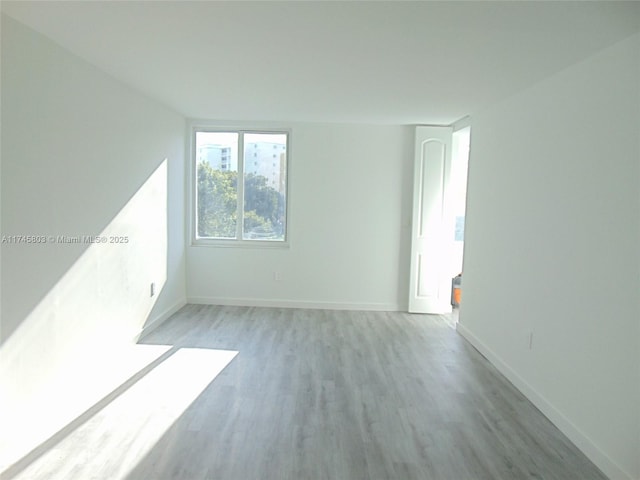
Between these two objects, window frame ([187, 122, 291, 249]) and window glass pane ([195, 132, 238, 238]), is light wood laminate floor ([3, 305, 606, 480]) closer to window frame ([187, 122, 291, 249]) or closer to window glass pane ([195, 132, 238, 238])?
window frame ([187, 122, 291, 249])

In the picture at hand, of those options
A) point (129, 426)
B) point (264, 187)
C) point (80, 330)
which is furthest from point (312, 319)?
point (129, 426)

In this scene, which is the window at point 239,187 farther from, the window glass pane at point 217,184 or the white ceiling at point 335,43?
the white ceiling at point 335,43

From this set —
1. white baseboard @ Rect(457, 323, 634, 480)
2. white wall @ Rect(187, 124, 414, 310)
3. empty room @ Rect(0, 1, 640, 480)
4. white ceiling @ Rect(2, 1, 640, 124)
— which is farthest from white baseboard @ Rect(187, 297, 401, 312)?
white ceiling @ Rect(2, 1, 640, 124)

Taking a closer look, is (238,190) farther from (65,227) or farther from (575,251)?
(575,251)

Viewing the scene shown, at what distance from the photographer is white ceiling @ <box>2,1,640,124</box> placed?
6.91 ft

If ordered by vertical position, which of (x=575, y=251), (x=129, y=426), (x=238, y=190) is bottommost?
(x=129, y=426)

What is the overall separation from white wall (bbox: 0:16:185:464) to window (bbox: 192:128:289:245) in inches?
50.6

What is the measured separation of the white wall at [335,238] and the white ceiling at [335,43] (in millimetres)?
1536

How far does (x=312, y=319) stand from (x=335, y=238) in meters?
1.09

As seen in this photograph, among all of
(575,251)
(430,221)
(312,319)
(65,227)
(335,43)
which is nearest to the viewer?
(335,43)

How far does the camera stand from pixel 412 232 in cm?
549

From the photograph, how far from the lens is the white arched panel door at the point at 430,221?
541 cm

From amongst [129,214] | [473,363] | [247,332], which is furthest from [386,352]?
[129,214]

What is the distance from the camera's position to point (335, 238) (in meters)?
5.59
